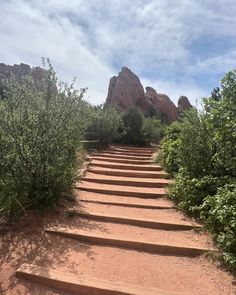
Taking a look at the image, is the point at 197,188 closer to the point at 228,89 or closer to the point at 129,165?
the point at 228,89

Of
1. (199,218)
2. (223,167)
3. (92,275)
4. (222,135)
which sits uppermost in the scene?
(222,135)

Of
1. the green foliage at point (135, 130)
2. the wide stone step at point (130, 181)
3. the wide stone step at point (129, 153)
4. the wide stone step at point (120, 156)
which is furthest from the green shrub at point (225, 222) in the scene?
the green foliage at point (135, 130)

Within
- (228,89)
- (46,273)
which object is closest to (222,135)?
(228,89)

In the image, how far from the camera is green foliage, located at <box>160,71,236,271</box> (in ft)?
12.8

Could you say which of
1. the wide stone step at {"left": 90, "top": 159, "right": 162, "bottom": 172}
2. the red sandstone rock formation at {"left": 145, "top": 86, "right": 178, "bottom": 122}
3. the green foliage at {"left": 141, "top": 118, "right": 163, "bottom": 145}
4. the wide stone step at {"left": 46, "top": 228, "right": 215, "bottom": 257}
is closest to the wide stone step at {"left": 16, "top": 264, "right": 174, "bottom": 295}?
the wide stone step at {"left": 46, "top": 228, "right": 215, "bottom": 257}

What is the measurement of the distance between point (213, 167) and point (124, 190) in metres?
1.95

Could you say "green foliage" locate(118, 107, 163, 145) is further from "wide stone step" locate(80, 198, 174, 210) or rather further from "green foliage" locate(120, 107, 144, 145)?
"wide stone step" locate(80, 198, 174, 210)

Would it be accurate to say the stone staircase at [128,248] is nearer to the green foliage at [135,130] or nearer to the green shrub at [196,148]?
the green shrub at [196,148]

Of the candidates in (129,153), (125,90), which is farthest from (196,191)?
(125,90)

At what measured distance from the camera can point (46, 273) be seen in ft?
10.9

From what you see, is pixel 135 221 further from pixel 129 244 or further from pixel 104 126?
pixel 104 126

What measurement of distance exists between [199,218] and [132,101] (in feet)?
86.6

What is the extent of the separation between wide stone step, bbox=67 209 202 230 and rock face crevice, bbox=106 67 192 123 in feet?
77.9

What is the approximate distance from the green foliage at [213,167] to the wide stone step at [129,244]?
423 mm
